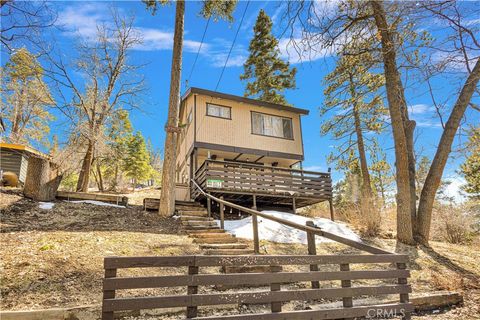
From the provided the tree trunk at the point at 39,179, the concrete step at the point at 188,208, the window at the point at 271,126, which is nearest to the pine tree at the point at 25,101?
the tree trunk at the point at 39,179

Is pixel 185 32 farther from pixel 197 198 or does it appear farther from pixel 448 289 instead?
pixel 448 289

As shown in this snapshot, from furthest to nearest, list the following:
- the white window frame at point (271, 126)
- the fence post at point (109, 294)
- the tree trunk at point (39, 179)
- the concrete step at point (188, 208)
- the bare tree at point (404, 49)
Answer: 1. the white window frame at point (271, 126)
2. the concrete step at point (188, 208)
3. the tree trunk at point (39, 179)
4. the bare tree at point (404, 49)
5. the fence post at point (109, 294)

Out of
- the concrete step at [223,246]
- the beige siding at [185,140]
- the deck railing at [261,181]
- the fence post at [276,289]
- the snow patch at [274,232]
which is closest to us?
the fence post at [276,289]

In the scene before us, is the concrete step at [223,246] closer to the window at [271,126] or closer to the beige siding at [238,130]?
the beige siding at [238,130]

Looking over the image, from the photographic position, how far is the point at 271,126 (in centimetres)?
1689

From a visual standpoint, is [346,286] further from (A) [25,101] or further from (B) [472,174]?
(B) [472,174]

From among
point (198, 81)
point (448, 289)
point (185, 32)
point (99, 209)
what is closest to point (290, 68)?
point (198, 81)

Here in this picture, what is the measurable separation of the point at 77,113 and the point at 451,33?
53.4ft

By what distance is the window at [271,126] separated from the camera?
54.0ft

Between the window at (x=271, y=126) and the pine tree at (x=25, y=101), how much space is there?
10355 mm

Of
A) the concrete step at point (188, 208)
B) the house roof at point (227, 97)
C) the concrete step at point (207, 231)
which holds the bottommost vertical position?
the concrete step at point (207, 231)

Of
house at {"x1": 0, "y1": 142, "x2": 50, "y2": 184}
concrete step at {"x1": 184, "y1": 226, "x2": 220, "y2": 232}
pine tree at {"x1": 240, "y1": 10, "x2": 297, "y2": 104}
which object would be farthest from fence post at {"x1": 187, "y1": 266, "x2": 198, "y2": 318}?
pine tree at {"x1": 240, "y1": 10, "x2": 297, "y2": 104}

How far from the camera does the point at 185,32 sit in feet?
37.5

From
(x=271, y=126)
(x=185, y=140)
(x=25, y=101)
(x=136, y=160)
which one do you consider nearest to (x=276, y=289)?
(x=271, y=126)
